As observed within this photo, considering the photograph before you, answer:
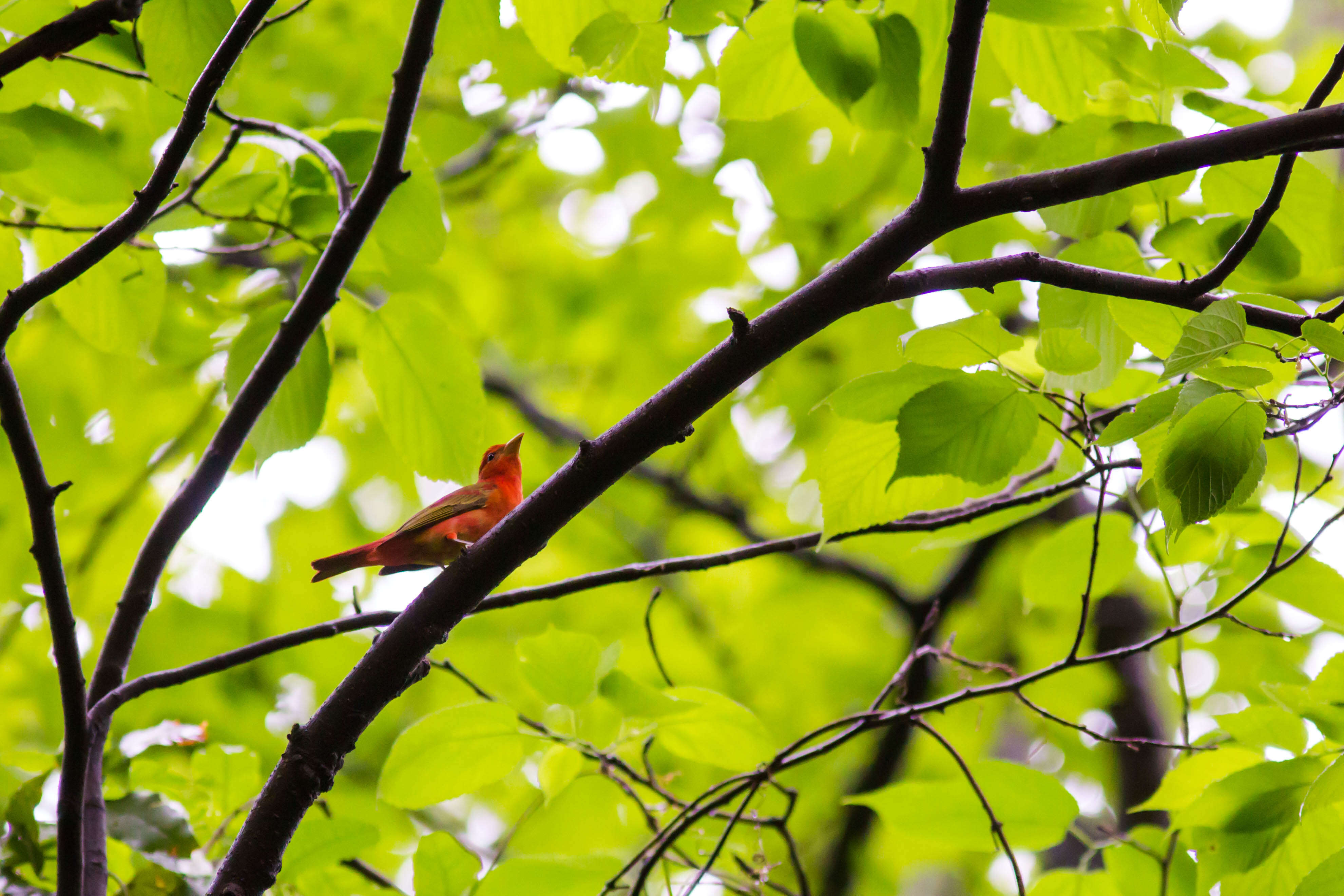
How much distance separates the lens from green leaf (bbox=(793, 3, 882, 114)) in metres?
1.71

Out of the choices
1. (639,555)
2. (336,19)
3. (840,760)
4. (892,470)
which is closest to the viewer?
(892,470)

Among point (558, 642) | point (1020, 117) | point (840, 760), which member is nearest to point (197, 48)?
point (558, 642)

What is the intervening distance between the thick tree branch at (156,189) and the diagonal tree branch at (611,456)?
0.84 m

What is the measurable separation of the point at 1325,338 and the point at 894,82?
95 centimetres

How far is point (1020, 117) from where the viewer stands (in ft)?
12.1

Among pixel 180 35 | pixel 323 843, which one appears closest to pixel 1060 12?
pixel 180 35

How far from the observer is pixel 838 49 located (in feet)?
5.66

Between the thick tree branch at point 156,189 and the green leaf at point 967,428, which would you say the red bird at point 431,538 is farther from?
the green leaf at point 967,428

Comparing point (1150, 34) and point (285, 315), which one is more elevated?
point (285, 315)

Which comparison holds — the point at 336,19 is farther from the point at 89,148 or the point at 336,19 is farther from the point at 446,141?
the point at 89,148

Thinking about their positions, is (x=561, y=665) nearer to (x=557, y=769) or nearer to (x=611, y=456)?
(x=557, y=769)

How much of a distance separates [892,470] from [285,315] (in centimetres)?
153

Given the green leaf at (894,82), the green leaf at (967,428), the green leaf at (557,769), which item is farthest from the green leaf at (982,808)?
the green leaf at (894,82)

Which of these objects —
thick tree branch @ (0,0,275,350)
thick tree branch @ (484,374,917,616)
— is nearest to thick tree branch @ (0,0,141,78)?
thick tree branch @ (0,0,275,350)
